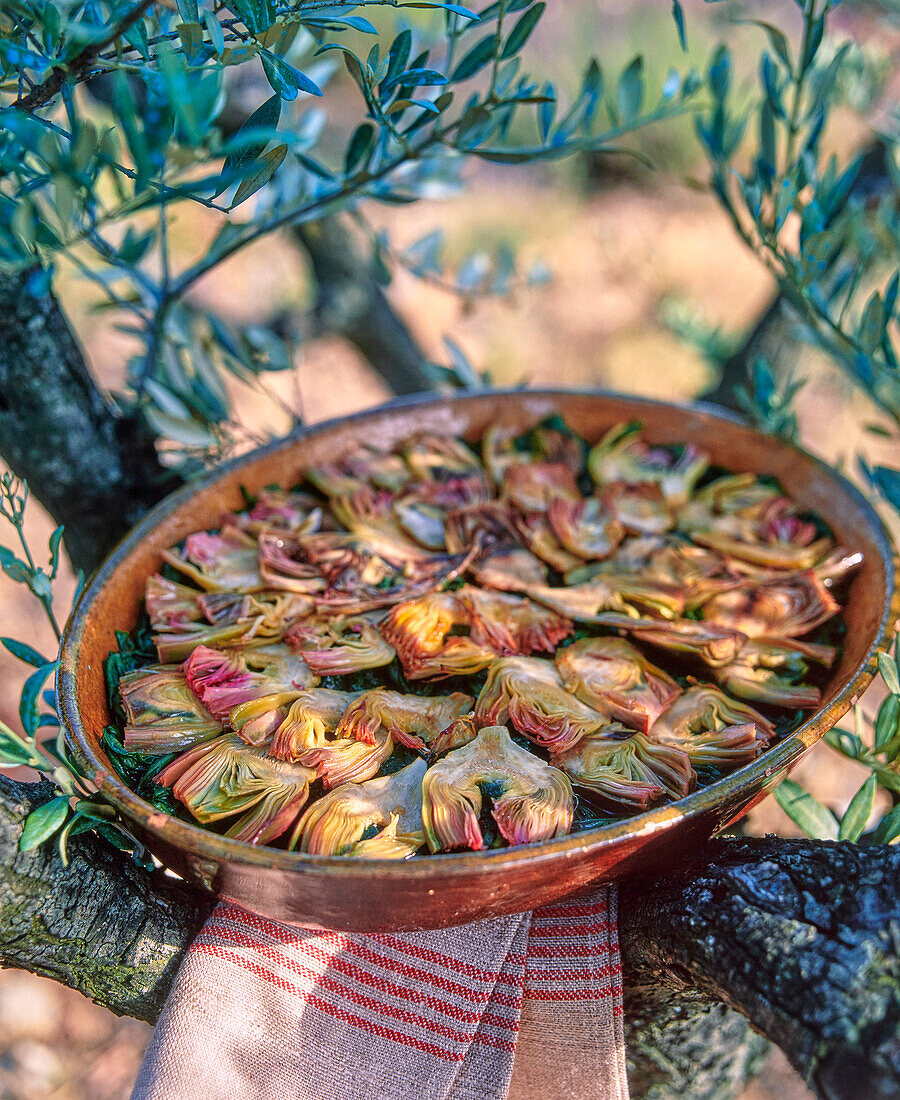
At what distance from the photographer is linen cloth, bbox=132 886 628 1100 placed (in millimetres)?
1144

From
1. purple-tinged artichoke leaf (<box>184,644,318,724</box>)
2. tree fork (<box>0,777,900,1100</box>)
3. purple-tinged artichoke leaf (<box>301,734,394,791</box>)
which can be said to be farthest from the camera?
purple-tinged artichoke leaf (<box>184,644,318,724</box>)

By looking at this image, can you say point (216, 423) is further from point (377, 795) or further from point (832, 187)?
point (832, 187)

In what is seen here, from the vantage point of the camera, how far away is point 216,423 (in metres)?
2.00

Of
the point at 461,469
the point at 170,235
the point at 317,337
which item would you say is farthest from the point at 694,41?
the point at 461,469

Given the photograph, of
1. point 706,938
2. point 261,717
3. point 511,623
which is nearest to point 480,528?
point 511,623

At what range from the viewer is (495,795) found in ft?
3.84

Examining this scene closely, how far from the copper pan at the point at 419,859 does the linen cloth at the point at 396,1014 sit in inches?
4.5

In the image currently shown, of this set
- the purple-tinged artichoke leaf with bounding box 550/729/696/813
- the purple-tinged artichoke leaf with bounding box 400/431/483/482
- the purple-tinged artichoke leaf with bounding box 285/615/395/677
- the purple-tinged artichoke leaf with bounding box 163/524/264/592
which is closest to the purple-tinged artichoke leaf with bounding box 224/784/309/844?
the purple-tinged artichoke leaf with bounding box 285/615/395/677

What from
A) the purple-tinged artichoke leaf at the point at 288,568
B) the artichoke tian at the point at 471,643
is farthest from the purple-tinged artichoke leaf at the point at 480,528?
the purple-tinged artichoke leaf at the point at 288,568

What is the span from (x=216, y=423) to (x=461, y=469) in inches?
23.5

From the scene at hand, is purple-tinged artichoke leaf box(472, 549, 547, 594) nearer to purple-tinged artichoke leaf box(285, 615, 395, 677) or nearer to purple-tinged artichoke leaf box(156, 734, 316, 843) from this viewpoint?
purple-tinged artichoke leaf box(285, 615, 395, 677)

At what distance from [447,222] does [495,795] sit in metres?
5.53

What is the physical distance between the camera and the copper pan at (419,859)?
104 cm

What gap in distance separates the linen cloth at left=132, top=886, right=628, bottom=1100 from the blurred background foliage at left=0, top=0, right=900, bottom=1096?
32 centimetres
